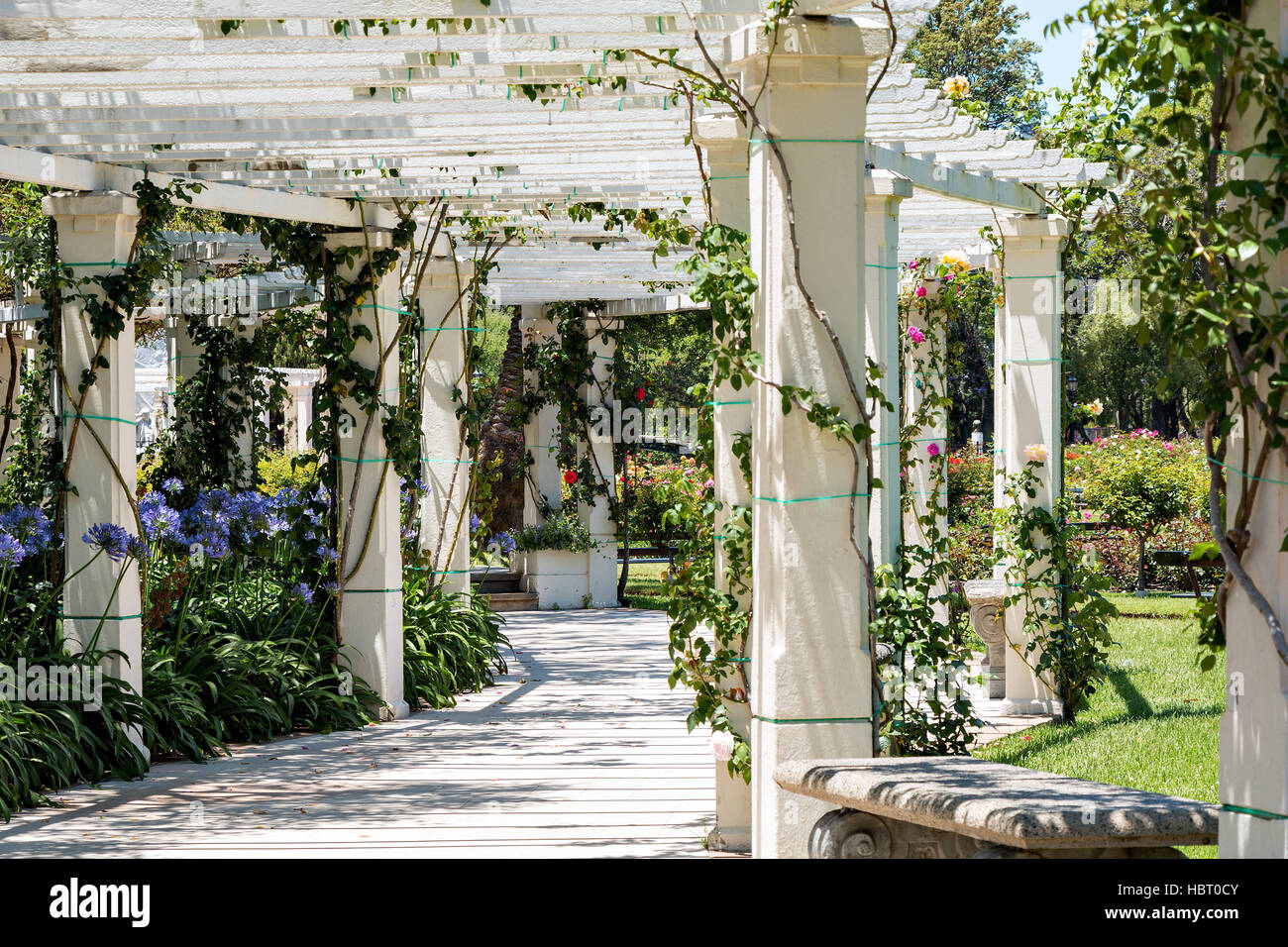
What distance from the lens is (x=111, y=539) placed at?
640 centimetres

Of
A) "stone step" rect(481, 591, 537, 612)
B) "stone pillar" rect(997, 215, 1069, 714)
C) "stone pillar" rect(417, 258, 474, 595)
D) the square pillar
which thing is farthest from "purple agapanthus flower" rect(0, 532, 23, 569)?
"stone step" rect(481, 591, 537, 612)

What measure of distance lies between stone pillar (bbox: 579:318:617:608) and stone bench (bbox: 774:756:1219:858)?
1027 cm

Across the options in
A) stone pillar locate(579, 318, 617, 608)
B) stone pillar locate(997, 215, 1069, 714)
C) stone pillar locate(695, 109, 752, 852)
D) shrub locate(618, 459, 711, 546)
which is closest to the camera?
stone pillar locate(695, 109, 752, 852)

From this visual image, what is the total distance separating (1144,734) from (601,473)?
8.09 m

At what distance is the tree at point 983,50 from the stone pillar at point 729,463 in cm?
2143

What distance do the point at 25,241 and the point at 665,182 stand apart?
12.2 feet

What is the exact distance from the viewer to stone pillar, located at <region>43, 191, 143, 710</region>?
6539mm

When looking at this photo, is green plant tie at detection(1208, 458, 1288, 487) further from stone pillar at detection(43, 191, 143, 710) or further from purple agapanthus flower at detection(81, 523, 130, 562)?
stone pillar at detection(43, 191, 143, 710)

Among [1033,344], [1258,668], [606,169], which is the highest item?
[606,169]

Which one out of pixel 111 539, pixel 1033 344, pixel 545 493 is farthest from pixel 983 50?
pixel 111 539

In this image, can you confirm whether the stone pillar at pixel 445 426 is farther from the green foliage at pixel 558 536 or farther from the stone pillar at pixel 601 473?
the stone pillar at pixel 601 473

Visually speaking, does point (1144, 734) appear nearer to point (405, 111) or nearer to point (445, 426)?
point (405, 111)

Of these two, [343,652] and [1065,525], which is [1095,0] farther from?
[343,652]

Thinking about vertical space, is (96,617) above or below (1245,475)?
below
